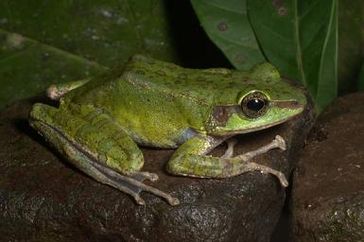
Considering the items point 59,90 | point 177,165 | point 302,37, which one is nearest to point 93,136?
point 177,165

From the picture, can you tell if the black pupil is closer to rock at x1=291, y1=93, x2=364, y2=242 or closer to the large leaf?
rock at x1=291, y1=93, x2=364, y2=242

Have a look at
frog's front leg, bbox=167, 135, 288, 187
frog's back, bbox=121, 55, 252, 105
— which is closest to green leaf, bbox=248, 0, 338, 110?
frog's back, bbox=121, 55, 252, 105

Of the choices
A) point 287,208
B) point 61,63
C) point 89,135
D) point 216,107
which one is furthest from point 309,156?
point 61,63

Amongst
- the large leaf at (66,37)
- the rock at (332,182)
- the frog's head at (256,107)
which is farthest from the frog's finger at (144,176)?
the large leaf at (66,37)

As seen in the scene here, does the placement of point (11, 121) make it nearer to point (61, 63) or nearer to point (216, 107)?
point (61, 63)

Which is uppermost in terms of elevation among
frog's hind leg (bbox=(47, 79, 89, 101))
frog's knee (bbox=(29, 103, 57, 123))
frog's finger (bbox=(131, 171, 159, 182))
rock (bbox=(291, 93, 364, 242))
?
frog's knee (bbox=(29, 103, 57, 123))

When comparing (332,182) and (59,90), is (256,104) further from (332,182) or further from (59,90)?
(59,90)

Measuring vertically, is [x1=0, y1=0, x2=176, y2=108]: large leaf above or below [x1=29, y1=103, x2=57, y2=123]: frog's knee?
below

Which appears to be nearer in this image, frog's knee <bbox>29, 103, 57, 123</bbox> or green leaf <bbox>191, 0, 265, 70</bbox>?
frog's knee <bbox>29, 103, 57, 123</bbox>

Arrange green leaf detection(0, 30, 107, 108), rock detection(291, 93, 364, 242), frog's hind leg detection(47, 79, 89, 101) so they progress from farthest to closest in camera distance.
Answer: green leaf detection(0, 30, 107, 108) < frog's hind leg detection(47, 79, 89, 101) < rock detection(291, 93, 364, 242)
